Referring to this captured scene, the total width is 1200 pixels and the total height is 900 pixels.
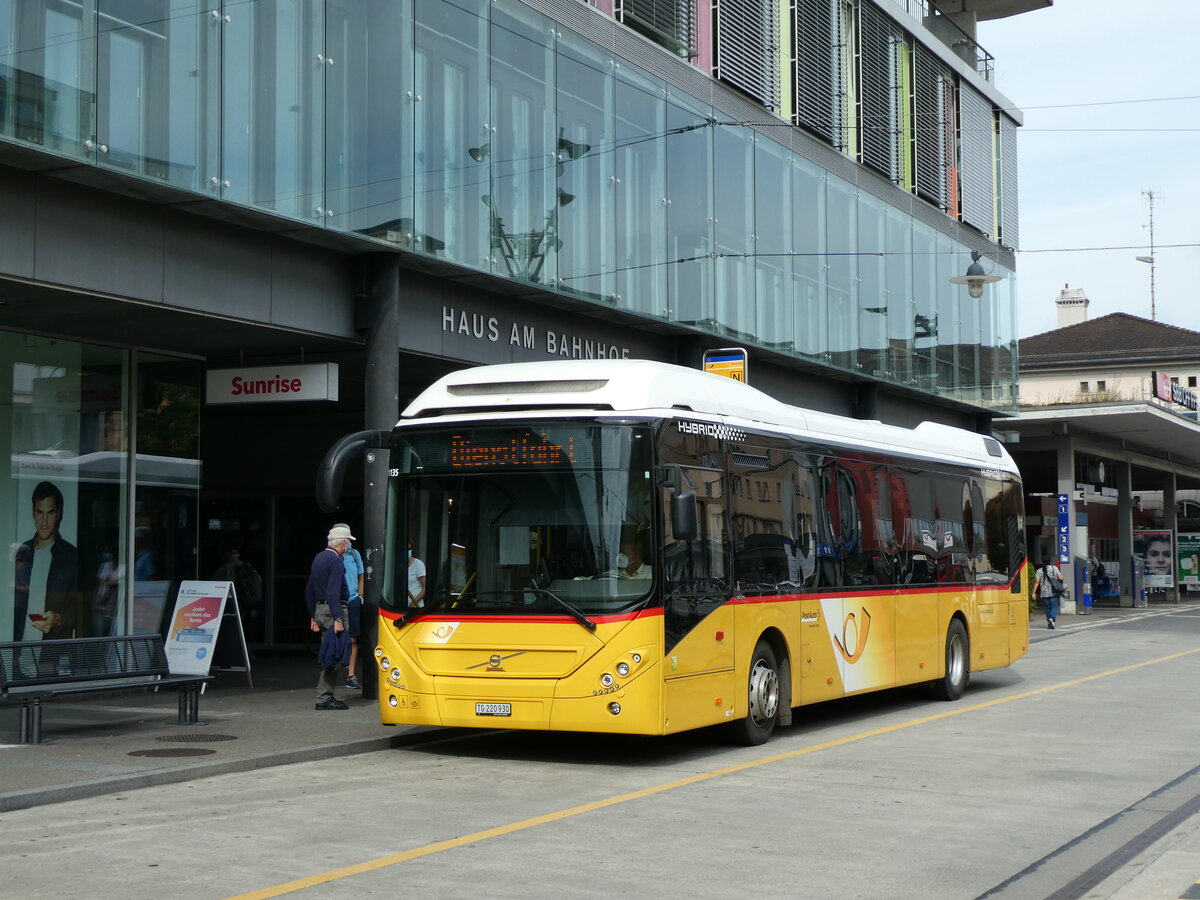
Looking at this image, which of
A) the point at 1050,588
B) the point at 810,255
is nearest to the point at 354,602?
the point at 810,255

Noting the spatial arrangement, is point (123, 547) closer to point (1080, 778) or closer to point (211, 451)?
point (211, 451)

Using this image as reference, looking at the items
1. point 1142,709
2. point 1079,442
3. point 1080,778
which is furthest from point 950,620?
point 1079,442

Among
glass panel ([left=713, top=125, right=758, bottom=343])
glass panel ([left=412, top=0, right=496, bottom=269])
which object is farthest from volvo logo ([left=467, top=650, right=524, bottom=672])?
glass panel ([left=713, top=125, right=758, bottom=343])

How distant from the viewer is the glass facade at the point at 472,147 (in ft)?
44.7

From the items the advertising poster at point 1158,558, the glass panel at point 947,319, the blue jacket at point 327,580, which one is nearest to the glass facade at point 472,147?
the blue jacket at point 327,580

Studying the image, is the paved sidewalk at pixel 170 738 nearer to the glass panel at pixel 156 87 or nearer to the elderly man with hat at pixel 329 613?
the elderly man with hat at pixel 329 613

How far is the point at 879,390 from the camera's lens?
3153cm

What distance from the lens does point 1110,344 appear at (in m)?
88.1

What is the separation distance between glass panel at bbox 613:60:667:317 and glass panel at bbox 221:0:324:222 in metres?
6.26

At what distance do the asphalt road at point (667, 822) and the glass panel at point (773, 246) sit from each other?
487 inches

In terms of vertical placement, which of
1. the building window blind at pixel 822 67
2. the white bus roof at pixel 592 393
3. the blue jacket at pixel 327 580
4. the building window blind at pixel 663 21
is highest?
Result: the building window blind at pixel 822 67

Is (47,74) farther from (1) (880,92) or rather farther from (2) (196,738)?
(1) (880,92)

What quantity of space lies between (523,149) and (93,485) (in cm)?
680

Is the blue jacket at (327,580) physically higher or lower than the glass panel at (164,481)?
lower
